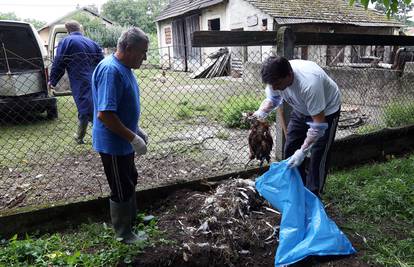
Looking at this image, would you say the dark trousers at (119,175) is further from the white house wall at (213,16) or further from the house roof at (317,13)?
the white house wall at (213,16)

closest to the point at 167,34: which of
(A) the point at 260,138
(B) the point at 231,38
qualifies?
(B) the point at 231,38

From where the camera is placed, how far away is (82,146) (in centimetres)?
524

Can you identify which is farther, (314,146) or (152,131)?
(152,131)

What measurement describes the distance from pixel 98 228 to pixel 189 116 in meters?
4.50

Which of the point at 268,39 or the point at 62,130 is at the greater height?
the point at 268,39

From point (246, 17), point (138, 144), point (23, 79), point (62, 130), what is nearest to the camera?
point (138, 144)

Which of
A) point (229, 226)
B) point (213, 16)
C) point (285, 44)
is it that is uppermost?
point (213, 16)

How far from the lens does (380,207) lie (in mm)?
3197

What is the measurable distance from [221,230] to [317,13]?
13445mm

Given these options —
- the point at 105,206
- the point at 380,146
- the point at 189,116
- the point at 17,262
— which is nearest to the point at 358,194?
the point at 380,146

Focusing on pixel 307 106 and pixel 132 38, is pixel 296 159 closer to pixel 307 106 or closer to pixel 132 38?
pixel 307 106

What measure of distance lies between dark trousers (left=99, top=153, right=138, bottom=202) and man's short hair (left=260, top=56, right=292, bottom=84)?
46.8 inches

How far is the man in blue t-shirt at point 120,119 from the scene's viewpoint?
2.27 metres

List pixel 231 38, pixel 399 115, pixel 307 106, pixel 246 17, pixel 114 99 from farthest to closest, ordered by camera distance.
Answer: pixel 246 17
pixel 399 115
pixel 231 38
pixel 307 106
pixel 114 99
